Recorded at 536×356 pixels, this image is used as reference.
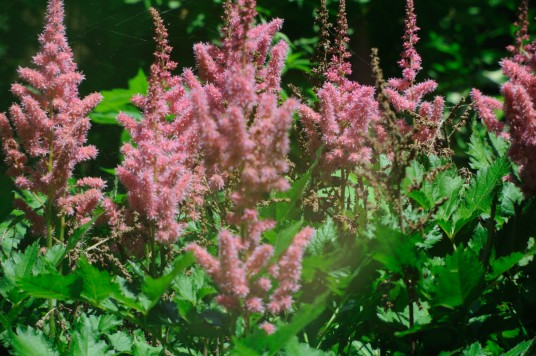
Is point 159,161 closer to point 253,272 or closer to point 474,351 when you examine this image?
point 253,272

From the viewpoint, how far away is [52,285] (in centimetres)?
81

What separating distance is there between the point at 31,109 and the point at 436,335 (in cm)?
83

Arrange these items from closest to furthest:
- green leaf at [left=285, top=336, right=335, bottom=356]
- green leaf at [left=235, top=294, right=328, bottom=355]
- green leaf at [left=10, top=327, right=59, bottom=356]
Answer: green leaf at [left=235, top=294, right=328, bottom=355] < green leaf at [left=285, top=336, right=335, bottom=356] < green leaf at [left=10, top=327, right=59, bottom=356]

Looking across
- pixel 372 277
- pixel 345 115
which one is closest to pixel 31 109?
pixel 345 115

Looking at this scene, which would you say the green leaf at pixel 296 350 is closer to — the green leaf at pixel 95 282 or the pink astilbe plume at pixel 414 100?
the green leaf at pixel 95 282

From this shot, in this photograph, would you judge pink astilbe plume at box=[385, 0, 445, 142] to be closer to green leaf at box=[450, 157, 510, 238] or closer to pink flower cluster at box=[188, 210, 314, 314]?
green leaf at box=[450, 157, 510, 238]

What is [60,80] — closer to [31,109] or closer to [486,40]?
[31,109]

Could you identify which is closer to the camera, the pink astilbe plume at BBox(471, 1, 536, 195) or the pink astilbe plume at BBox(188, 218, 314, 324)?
the pink astilbe plume at BBox(188, 218, 314, 324)

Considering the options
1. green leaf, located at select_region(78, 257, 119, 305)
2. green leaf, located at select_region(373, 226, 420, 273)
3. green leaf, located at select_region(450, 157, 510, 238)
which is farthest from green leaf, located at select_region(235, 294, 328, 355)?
green leaf, located at select_region(450, 157, 510, 238)

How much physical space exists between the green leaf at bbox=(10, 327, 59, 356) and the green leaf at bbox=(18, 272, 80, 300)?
A: 0.09m

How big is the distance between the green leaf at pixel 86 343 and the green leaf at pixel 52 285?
0.34 feet

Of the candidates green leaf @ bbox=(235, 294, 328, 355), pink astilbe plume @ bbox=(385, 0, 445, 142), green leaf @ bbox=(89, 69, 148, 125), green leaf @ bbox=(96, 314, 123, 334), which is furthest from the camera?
green leaf @ bbox=(89, 69, 148, 125)

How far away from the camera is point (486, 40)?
5.00m

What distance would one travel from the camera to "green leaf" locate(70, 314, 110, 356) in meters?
0.90
